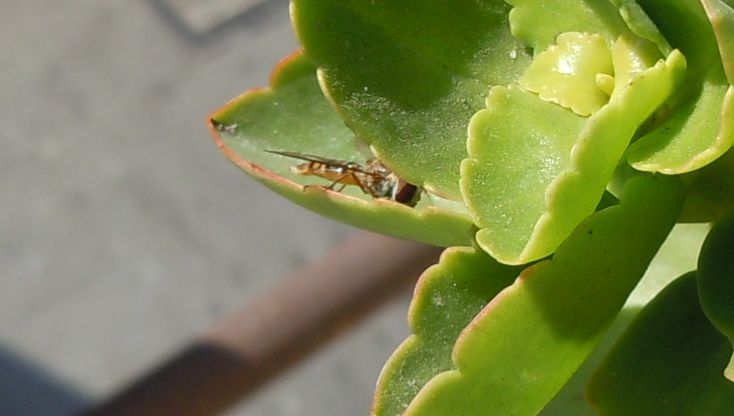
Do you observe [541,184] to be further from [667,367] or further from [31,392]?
[31,392]

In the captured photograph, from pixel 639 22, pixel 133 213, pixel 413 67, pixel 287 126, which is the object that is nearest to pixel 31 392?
pixel 133 213

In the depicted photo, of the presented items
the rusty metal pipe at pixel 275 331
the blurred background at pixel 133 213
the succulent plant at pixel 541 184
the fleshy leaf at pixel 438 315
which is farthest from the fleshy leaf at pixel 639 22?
the blurred background at pixel 133 213

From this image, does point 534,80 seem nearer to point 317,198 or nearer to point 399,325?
point 317,198

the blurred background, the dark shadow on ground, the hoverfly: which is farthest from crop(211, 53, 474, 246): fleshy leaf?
the dark shadow on ground

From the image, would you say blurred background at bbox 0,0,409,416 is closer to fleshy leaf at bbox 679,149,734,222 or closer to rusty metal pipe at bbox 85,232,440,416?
rusty metal pipe at bbox 85,232,440,416

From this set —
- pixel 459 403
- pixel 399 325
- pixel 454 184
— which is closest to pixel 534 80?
pixel 454 184

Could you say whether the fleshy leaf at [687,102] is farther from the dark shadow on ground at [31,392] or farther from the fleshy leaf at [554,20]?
the dark shadow on ground at [31,392]

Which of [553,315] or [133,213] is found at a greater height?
[553,315]
